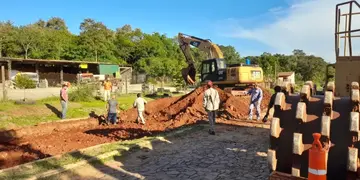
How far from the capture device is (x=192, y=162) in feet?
21.7

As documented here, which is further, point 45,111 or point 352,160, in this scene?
point 45,111

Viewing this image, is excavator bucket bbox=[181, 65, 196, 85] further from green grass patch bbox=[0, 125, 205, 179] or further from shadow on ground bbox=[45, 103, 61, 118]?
green grass patch bbox=[0, 125, 205, 179]

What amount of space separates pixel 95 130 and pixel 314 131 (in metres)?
11.2

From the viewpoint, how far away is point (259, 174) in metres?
5.72

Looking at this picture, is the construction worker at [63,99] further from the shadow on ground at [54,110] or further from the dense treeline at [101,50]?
the dense treeline at [101,50]

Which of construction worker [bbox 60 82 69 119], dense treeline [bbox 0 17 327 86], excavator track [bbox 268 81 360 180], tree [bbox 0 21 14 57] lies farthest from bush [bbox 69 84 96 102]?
tree [bbox 0 21 14 57]

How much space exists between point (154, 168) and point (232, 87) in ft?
48.9

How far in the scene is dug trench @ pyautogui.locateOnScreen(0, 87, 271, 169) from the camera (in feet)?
30.9

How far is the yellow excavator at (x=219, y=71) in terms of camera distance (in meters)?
19.6

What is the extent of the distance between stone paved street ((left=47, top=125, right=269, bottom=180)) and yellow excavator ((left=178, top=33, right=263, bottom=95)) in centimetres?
1081

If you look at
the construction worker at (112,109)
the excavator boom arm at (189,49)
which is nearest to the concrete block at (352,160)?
the construction worker at (112,109)

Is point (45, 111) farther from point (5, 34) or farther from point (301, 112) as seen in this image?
point (5, 34)

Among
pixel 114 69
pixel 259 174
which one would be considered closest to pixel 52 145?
pixel 259 174

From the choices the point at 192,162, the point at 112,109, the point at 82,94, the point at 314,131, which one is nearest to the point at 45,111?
the point at 82,94
